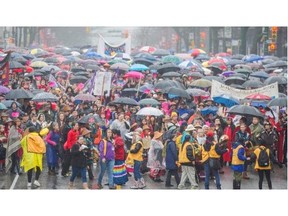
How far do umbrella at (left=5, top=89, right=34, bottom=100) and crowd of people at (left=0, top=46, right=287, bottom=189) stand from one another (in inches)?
5.0

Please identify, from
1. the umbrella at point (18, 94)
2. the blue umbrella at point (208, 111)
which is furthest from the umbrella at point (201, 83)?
the umbrella at point (18, 94)

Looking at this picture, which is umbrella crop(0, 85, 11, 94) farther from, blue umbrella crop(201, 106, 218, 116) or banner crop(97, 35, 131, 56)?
banner crop(97, 35, 131, 56)

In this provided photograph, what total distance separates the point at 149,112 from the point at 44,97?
8.85ft

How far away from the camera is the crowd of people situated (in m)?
13.7

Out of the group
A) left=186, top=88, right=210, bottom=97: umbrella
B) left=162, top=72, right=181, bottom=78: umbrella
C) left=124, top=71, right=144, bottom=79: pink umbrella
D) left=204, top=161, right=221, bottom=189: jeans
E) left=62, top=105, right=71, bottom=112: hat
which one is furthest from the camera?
left=162, top=72, right=181, bottom=78: umbrella

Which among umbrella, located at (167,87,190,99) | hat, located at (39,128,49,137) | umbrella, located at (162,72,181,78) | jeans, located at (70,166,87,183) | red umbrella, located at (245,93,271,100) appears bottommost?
jeans, located at (70,166,87,183)

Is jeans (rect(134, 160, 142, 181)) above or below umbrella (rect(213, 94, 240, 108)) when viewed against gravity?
below

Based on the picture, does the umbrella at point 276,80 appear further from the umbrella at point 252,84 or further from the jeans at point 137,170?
the jeans at point 137,170

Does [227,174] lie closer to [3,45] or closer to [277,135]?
[277,135]

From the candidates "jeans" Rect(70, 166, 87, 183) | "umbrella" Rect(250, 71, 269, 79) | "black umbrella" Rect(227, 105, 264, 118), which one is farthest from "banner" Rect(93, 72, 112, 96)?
"umbrella" Rect(250, 71, 269, 79)

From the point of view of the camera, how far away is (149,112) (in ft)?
53.2

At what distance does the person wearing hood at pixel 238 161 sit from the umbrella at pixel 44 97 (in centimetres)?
531

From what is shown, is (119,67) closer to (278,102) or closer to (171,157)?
(278,102)

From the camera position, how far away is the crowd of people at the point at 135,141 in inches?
540
